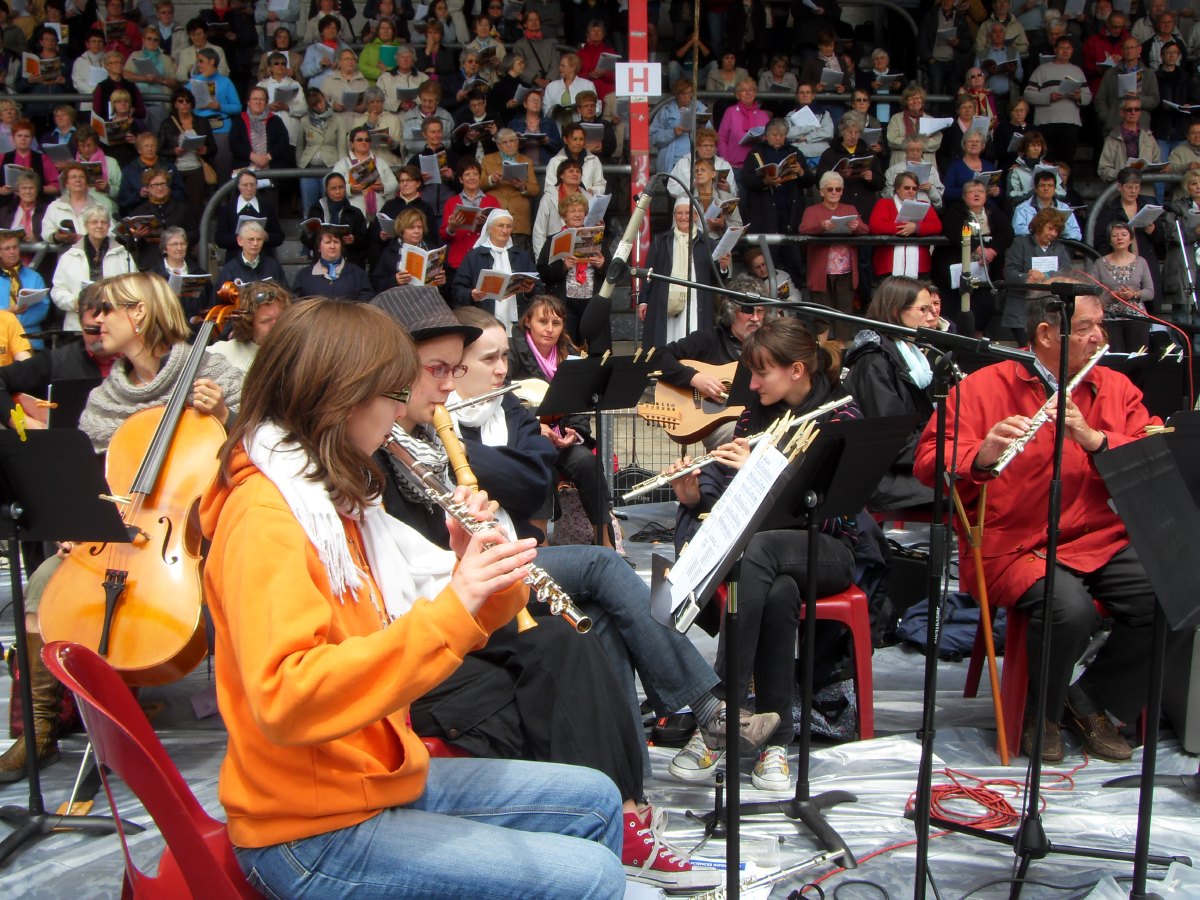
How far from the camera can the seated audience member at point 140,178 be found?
27.9ft

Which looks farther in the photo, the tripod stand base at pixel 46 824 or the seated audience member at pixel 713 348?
the seated audience member at pixel 713 348

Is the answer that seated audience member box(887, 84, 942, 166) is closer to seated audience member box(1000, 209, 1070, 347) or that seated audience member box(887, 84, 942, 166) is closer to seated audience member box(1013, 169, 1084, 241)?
seated audience member box(1013, 169, 1084, 241)

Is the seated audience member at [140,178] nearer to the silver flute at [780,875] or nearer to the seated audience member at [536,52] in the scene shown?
the seated audience member at [536,52]

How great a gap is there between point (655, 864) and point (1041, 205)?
26.5ft

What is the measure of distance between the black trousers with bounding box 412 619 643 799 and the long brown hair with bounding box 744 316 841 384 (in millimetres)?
1406

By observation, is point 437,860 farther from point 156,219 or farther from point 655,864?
point 156,219

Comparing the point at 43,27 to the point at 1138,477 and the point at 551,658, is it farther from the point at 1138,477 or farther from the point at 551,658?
the point at 1138,477

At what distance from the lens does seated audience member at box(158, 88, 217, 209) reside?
8.83 meters

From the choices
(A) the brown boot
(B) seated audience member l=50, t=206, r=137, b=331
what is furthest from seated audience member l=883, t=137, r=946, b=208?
(A) the brown boot

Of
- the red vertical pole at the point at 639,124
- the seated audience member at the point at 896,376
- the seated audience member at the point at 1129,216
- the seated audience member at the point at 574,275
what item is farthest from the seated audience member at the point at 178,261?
the seated audience member at the point at 1129,216

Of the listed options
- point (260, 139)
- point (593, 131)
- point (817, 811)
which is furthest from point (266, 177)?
point (817, 811)

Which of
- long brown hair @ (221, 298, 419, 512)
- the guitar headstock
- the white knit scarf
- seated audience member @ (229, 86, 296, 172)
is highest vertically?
seated audience member @ (229, 86, 296, 172)

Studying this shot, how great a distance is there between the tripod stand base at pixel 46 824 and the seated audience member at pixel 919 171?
7.79 meters

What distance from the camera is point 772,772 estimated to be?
3.16 metres
